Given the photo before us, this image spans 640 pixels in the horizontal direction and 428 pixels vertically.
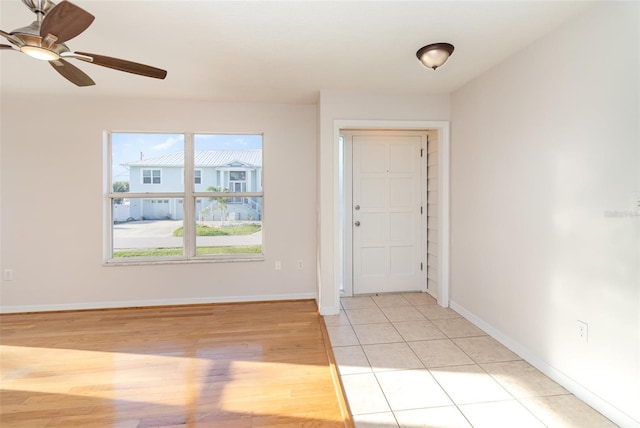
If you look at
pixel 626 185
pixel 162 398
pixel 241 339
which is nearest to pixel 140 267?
pixel 241 339

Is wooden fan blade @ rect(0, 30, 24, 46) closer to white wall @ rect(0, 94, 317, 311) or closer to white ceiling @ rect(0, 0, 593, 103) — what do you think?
white ceiling @ rect(0, 0, 593, 103)

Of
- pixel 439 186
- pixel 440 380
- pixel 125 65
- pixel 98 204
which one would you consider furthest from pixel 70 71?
pixel 439 186

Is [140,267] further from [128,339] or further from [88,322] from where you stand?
[128,339]

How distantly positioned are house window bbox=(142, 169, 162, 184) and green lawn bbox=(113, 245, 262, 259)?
2.68ft

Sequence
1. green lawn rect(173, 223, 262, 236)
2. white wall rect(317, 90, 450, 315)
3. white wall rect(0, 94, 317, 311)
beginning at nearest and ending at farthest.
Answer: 1. white wall rect(317, 90, 450, 315)
2. white wall rect(0, 94, 317, 311)
3. green lawn rect(173, 223, 262, 236)

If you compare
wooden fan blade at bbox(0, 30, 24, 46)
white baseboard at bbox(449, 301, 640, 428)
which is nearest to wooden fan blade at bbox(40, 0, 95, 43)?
wooden fan blade at bbox(0, 30, 24, 46)

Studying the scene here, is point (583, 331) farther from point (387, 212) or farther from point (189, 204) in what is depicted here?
A: point (189, 204)

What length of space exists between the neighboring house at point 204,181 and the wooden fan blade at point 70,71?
5.73 feet

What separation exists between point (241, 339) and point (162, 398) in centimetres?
88

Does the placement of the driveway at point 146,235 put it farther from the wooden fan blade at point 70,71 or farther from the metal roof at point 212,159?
the wooden fan blade at point 70,71

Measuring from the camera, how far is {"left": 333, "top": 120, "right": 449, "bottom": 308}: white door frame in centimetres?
331

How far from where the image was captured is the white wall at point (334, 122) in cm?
329

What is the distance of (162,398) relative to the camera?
2039 millimetres

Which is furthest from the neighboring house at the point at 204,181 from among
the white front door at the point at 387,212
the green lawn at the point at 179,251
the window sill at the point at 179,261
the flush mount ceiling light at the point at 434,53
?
the flush mount ceiling light at the point at 434,53
